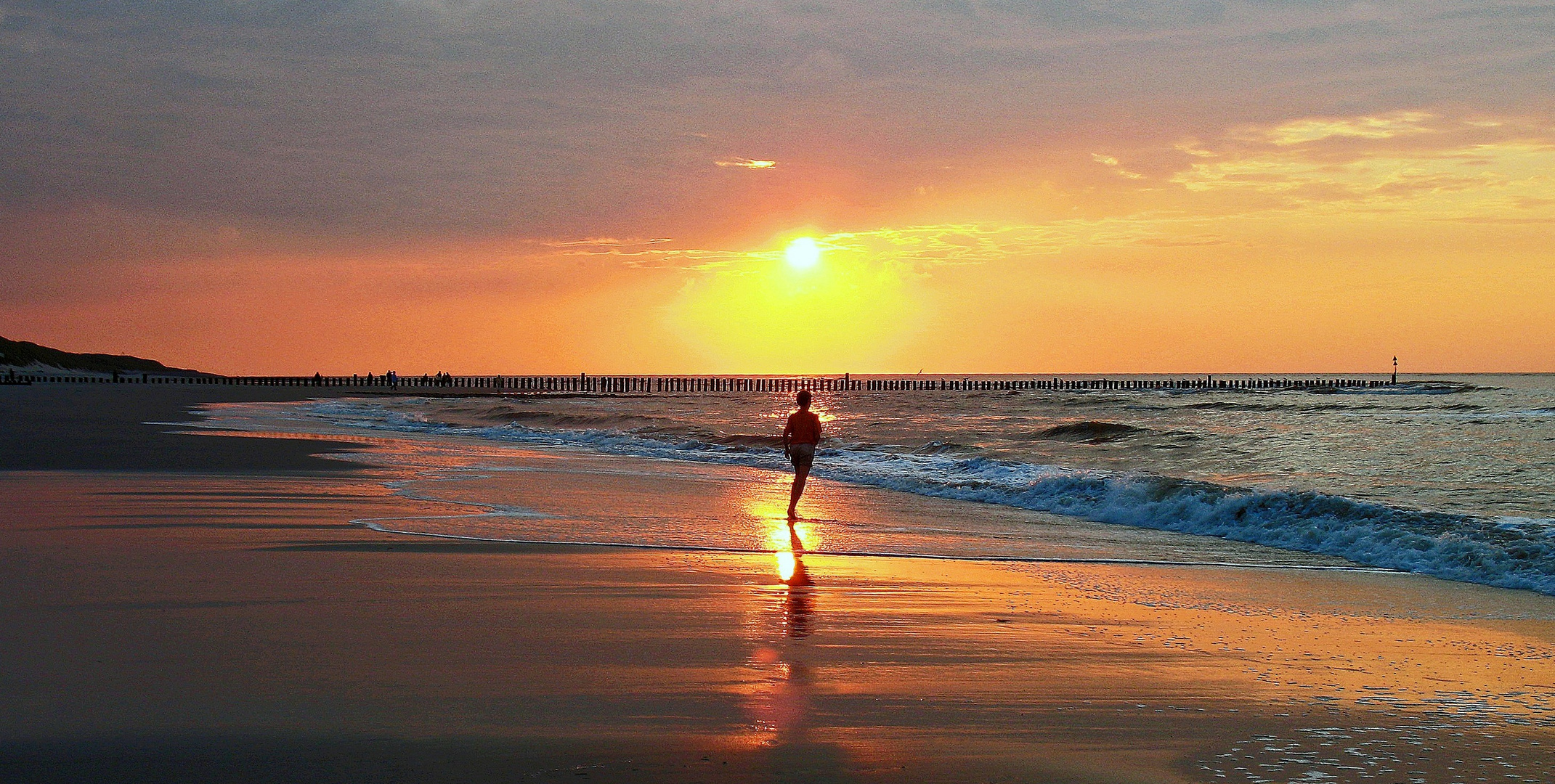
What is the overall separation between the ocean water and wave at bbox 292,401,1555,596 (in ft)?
0.10

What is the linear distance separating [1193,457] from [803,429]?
1429 cm

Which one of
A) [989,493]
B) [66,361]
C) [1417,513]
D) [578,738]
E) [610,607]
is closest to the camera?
[578,738]

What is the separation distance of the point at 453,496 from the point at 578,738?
10.6m

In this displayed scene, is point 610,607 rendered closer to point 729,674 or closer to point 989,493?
point 729,674

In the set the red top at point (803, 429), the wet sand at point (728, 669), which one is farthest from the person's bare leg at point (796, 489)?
the wet sand at point (728, 669)

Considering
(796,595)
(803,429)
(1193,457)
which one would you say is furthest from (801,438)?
(1193,457)

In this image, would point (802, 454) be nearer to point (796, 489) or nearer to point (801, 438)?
point (801, 438)

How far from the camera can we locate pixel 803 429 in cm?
1400

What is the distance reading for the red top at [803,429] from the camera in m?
14.0

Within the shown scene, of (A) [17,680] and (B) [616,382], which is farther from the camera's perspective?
(B) [616,382]

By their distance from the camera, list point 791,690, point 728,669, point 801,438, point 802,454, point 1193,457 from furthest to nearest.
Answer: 1. point 1193,457
2. point 801,438
3. point 802,454
4. point 728,669
5. point 791,690

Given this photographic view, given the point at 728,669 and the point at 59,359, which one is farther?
the point at 59,359

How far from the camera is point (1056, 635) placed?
657cm

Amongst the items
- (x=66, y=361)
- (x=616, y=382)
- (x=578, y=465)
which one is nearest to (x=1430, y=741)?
(x=578, y=465)
